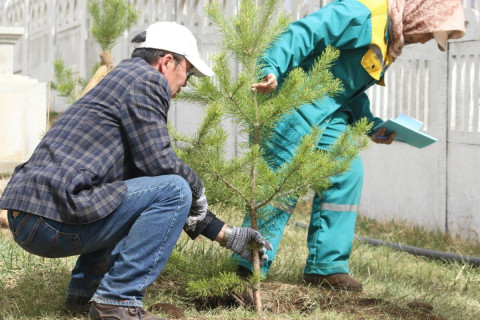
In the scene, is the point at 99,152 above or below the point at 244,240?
above

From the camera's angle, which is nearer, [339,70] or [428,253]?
[339,70]

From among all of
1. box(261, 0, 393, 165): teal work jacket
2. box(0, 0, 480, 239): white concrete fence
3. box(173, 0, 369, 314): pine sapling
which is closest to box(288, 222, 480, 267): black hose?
box(0, 0, 480, 239): white concrete fence

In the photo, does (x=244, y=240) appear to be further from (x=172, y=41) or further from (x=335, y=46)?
(x=335, y=46)

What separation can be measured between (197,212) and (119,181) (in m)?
0.36

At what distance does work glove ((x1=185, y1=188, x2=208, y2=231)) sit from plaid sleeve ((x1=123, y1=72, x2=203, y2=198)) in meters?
0.21

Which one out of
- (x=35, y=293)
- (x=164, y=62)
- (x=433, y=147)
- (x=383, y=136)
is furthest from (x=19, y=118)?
(x=164, y=62)

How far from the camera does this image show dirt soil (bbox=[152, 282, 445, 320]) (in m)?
3.63

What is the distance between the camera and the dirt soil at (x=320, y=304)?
3635 mm

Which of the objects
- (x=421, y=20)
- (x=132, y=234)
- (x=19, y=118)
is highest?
(x=421, y=20)

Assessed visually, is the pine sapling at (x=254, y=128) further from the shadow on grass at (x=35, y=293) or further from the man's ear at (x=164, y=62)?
the shadow on grass at (x=35, y=293)

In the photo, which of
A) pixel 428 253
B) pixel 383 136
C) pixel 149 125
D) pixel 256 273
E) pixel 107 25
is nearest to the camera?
pixel 149 125

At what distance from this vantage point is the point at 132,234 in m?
3.14

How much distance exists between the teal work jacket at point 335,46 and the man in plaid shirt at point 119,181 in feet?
1.69

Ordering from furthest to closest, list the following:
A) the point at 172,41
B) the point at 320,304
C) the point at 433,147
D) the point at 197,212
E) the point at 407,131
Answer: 1. the point at 433,147
2. the point at 407,131
3. the point at 320,304
4. the point at 197,212
5. the point at 172,41
